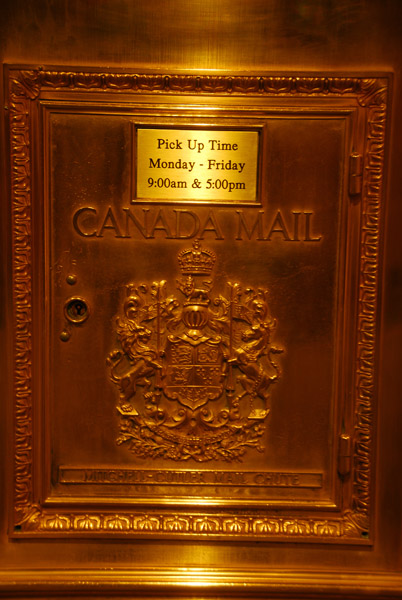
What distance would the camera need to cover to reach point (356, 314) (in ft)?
4.17

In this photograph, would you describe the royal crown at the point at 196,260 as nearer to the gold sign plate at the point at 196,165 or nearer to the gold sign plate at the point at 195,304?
the gold sign plate at the point at 195,304

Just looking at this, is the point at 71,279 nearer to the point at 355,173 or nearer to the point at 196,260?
the point at 196,260

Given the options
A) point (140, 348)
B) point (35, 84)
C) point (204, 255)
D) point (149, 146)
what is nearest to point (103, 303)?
point (140, 348)

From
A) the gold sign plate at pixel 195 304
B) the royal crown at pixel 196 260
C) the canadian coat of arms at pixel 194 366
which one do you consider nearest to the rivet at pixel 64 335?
the gold sign plate at pixel 195 304

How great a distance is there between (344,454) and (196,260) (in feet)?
2.15

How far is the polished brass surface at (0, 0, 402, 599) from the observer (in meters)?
→ 1.21

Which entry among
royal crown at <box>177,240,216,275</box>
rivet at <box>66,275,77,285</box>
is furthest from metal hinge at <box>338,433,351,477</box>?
rivet at <box>66,275,77,285</box>

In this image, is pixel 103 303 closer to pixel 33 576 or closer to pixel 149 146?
pixel 149 146

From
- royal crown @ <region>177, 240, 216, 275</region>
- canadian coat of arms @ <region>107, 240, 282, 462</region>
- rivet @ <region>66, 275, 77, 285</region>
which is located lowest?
canadian coat of arms @ <region>107, 240, 282, 462</region>

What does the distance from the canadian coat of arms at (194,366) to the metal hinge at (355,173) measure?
35cm

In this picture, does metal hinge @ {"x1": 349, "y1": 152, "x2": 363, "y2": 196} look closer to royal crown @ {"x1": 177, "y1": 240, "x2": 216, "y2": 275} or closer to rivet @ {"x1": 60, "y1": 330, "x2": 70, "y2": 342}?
royal crown @ {"x1": 177, "y1": 240, "x2": 216, "y2": 275}

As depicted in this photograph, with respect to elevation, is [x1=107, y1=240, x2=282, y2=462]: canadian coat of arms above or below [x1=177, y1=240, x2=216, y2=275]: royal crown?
below

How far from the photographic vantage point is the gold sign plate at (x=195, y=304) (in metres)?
1.22

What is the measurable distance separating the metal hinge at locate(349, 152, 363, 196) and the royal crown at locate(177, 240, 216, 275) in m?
0.40
